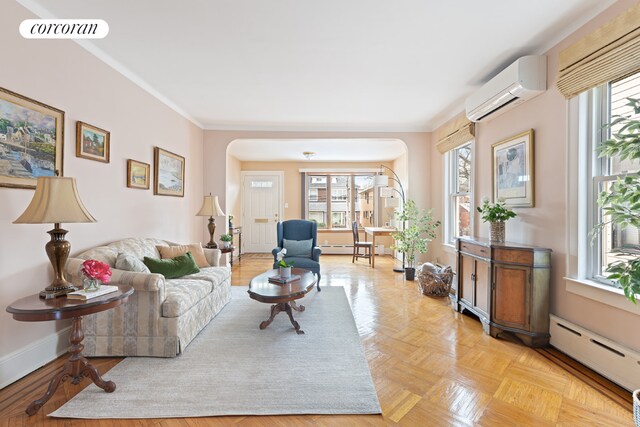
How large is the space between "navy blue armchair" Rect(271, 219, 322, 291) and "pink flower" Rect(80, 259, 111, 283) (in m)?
2.28

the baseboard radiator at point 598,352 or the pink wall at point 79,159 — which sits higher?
the pink wall at point 79,159

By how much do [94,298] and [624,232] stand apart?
373 centimetres

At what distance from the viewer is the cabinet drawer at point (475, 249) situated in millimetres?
2926

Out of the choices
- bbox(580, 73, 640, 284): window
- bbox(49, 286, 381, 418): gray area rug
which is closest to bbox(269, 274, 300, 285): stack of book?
bbox(49, 286, 381, 418): gray area rug

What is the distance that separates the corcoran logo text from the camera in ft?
7.09

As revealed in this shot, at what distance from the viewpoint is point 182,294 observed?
2.53 metres

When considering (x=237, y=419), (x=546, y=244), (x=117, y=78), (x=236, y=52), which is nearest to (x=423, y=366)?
(x=237, y=419)

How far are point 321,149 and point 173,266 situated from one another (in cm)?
435

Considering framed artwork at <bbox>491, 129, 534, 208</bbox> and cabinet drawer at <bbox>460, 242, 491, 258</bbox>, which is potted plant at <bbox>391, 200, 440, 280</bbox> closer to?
cabinet drawer at <bbox>460, 242, 491, 258</bbox>

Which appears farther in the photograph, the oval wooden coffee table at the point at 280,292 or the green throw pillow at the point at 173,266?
the green throw pillow at the point at 173,266

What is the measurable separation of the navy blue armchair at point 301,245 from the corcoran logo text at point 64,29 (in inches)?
116

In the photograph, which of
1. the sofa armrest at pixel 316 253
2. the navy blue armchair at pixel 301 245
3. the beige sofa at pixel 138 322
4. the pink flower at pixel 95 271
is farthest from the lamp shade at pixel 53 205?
the sofa armrest at pixel 316 253

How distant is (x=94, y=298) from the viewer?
187 cm

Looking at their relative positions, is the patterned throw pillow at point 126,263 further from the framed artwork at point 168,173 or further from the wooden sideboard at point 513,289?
the wooden sideboard at point 513,289
